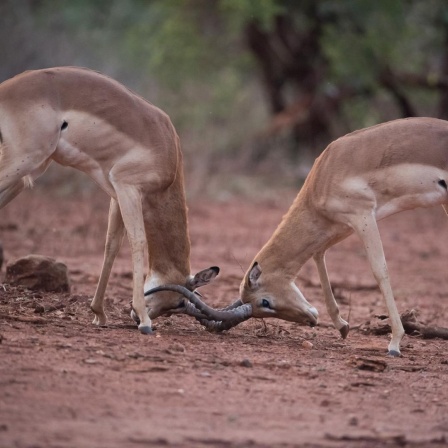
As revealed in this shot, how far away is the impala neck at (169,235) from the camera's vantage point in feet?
26.3

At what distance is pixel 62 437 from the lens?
16.2 ft

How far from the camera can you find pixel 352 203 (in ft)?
25.9

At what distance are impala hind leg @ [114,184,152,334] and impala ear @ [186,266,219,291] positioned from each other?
1.71 ft

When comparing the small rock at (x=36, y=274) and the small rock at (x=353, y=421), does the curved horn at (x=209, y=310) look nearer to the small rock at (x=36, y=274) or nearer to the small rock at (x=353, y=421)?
the small rock at (x=36, y=274)

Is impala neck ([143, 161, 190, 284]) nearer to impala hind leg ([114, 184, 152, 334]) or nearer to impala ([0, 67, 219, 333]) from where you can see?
impala ([0, 67, 219, 333])

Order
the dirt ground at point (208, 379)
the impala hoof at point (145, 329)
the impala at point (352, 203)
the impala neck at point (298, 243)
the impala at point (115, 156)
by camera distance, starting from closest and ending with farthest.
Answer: the dirt ground at point (208, 379)
the impala at point (115, 156)
the impala hoof at point (145, 329)
the impala at point (352, 203)
the impala neck at point (298, 243)

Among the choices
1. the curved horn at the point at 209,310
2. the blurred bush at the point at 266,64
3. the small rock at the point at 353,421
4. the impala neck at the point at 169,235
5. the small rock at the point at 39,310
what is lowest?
the small rock at the point at 353,421

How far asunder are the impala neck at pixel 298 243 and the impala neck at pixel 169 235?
25.7 inches

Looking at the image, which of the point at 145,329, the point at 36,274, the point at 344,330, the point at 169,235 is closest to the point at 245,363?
the point at 145,329

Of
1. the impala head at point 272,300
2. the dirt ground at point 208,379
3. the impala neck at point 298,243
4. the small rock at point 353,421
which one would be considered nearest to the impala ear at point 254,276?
the impala head at point 272,300

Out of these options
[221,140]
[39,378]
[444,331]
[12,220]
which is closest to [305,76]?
[221,140]

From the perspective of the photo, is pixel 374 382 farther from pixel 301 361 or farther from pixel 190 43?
pixel 190 43

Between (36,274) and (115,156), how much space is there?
5.78 feet

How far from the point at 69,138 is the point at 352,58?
1345cm
